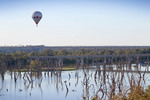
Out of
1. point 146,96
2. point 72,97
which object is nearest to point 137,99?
point 146,96

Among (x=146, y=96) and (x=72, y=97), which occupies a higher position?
(x=146, y=96)

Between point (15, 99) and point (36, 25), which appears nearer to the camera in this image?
point (15, 99)

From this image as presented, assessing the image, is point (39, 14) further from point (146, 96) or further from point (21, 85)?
point (146, 96)

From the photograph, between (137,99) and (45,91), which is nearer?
(137,99)

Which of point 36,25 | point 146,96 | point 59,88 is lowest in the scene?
point 59,88

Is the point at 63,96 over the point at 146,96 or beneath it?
beneath

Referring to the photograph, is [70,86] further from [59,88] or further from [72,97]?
[72,97]

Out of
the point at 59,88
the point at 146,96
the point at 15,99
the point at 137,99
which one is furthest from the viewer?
the point at 59,88

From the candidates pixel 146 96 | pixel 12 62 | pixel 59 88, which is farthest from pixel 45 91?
pixel 12 62

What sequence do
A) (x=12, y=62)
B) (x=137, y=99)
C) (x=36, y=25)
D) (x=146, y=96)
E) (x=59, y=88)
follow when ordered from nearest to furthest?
1. (x=137, y=99)
2. (x=146, y=96)
3. (x=59, y=88)
4. (x=36, y=25)
5. (x=12, y=62)
